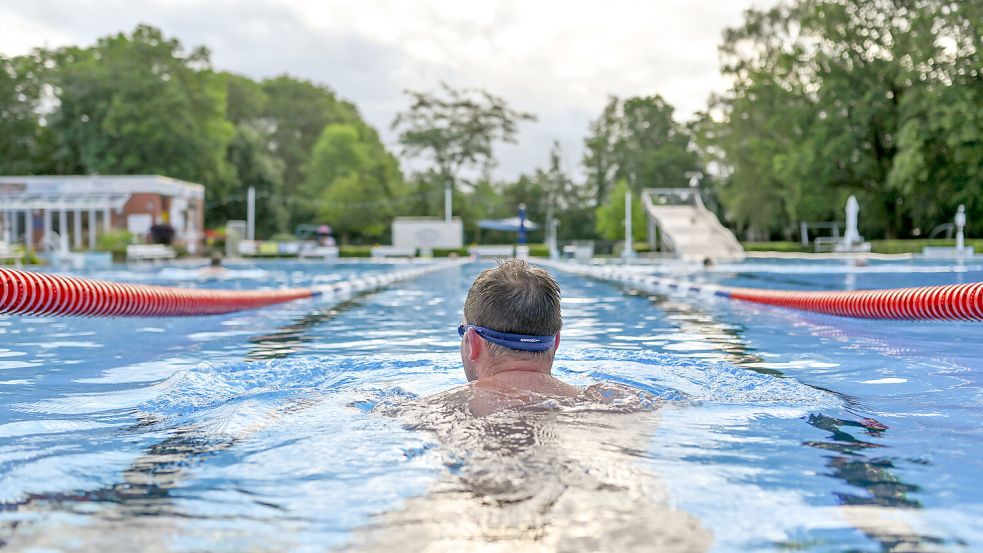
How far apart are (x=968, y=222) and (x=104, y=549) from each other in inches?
1479

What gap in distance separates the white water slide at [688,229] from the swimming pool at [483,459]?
75.8 feet

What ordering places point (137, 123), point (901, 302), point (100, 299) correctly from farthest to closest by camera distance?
point (137, 123) → point (901, 302) → point (100, 299)

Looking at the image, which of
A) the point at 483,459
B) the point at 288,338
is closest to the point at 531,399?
the point at 483,459

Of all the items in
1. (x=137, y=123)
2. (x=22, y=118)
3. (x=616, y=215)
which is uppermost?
(x=22, y=118)

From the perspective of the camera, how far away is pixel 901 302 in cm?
701

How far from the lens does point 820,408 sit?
3.76m

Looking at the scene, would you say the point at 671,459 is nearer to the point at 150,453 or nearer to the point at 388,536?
the point at 388,536

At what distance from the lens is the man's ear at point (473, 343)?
2.89 meters

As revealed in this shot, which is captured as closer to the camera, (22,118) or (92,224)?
(92,224)

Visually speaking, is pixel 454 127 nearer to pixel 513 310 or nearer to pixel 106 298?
pixel 106 298

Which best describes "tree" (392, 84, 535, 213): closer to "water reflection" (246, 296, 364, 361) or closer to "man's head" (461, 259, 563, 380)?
"water reflection" (246, 296, 364, 361)

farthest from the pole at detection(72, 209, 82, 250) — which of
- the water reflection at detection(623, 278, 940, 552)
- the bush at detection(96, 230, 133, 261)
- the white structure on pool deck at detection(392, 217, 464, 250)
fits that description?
the water reflection at detection(623, 278, 940, 552)

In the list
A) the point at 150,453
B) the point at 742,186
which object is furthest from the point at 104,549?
the point at 742,186

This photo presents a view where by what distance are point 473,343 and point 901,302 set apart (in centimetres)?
535
